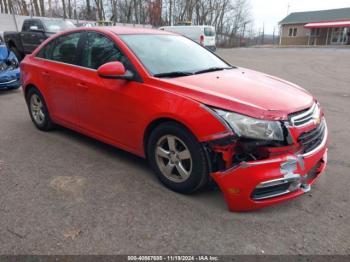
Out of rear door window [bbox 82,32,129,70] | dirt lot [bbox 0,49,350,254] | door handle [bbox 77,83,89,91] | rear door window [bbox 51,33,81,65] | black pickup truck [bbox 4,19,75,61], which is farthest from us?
black pickup truck [bbox 4,19,75,61]

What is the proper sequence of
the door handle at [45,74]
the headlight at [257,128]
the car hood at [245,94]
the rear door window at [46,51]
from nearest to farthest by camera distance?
1. the headlight at [257,128]
2. the car hood at [245,94]
3. the door handle at [45,74]
4. the rear door window at [46,51]

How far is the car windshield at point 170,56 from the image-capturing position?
3688mm

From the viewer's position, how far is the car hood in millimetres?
2895

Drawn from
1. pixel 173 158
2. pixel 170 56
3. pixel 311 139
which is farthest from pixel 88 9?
pixel 311 139

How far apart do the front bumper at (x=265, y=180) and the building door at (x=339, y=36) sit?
52.3 m

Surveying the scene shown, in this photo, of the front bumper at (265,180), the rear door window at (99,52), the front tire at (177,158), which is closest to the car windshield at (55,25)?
the rear door window at (99,52)

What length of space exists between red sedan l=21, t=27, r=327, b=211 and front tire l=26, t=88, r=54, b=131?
1.40ft

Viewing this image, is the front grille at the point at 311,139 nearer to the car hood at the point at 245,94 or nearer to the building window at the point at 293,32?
the car hood at the point at 245,94

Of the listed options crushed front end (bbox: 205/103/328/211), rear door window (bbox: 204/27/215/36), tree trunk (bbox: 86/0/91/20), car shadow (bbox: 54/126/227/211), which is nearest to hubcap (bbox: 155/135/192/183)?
car shadow (bbox: 54/126/227/211)

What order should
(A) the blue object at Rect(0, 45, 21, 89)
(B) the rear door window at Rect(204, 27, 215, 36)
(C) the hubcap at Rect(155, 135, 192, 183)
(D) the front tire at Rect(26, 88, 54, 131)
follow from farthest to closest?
(B) the rear door window at Rect(204, 27, 215, 36), (A) the blue object at Rect(0, 45, 21, 89), (D) the front tire at Rect(26, 88, 54, 131), (C) the hubcap at Rect(155, 135, 192, 183)

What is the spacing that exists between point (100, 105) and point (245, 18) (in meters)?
61.2

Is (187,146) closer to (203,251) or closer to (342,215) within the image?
(203,251)

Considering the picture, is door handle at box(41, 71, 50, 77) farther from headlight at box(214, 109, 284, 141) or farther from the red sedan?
headlight at box(214, 109, 284, 141)

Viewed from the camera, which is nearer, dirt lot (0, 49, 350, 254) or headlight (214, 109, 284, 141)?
dirt lot (0, 49, 350, 254)
